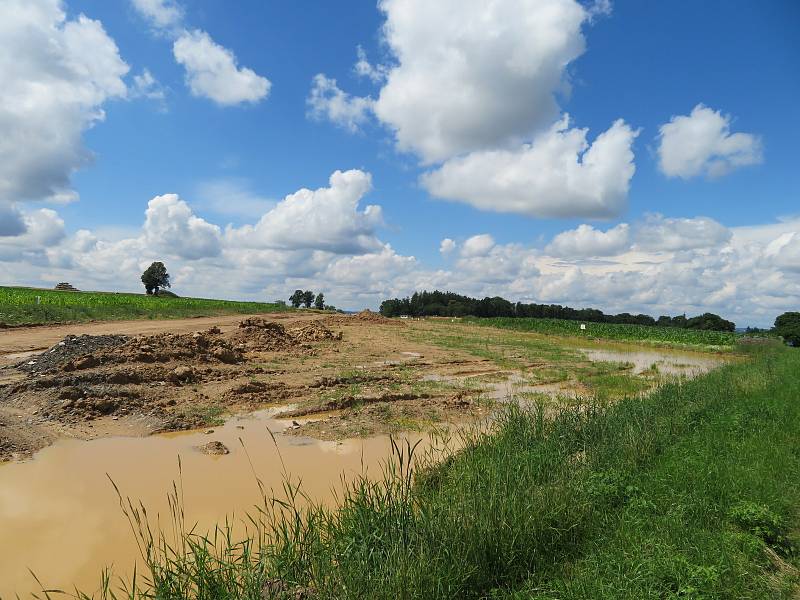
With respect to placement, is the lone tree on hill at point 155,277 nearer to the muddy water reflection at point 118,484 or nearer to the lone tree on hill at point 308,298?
the lone tree on hill at point 308,298

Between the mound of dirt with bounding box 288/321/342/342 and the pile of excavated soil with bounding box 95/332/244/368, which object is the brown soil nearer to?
the pile of excavated soil with bounding box 95/332/244/368

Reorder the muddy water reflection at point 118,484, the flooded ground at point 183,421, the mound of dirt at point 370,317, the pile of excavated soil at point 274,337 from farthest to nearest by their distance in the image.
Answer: the mound of dirt at point 370,317
the pile of excavated soil at point 274,337
the flooded ground at point 183,421
the muddy water reflection at point 118,484

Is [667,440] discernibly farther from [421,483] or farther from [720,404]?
[421,483]

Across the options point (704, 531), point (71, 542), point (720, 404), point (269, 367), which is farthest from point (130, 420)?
point (720, 404)

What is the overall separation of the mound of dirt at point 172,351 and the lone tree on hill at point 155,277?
53827mm

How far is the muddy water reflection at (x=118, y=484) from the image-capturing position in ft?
17.5

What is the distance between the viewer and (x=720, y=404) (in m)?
11.0

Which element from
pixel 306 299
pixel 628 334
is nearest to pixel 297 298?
pixel 306 299

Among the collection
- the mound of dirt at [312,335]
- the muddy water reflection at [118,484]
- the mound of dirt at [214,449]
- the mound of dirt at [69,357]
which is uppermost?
the mound of dirt at [312,335]

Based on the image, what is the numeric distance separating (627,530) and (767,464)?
3551 millimetres

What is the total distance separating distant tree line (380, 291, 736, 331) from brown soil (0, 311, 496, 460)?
211 ft

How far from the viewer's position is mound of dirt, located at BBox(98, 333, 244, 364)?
14889 mm

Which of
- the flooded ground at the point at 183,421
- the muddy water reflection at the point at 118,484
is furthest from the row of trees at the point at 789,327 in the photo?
the muddy water reflection at the point at 118,484

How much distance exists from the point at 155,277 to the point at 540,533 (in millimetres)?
70414
